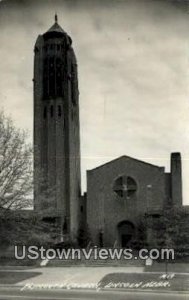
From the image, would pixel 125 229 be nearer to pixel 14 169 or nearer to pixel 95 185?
pixel 95 185

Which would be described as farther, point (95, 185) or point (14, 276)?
point (95, 185)

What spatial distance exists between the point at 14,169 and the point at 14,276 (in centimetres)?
326

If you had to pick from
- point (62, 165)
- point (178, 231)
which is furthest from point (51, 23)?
point (62, 165)

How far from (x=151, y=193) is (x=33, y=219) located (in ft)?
72.6

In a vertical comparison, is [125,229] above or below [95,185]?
below

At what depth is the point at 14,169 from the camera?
16297mm

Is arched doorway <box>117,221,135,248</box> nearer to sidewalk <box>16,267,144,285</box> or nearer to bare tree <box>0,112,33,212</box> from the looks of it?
sidewalk <box>16,267,144,285</box>

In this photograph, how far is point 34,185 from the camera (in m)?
17.2

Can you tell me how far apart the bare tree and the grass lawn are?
2053 millimetres

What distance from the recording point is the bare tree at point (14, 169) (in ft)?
51.7

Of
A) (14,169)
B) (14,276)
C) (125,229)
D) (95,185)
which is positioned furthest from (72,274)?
(95,185)

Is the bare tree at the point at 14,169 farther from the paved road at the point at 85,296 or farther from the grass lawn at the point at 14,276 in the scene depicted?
the paved road at the point at 85,296

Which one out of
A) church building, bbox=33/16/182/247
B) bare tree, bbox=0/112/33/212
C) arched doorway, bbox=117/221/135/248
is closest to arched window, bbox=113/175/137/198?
church building, bbox=33/16/182/247

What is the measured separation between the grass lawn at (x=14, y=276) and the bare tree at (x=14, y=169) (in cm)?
205
